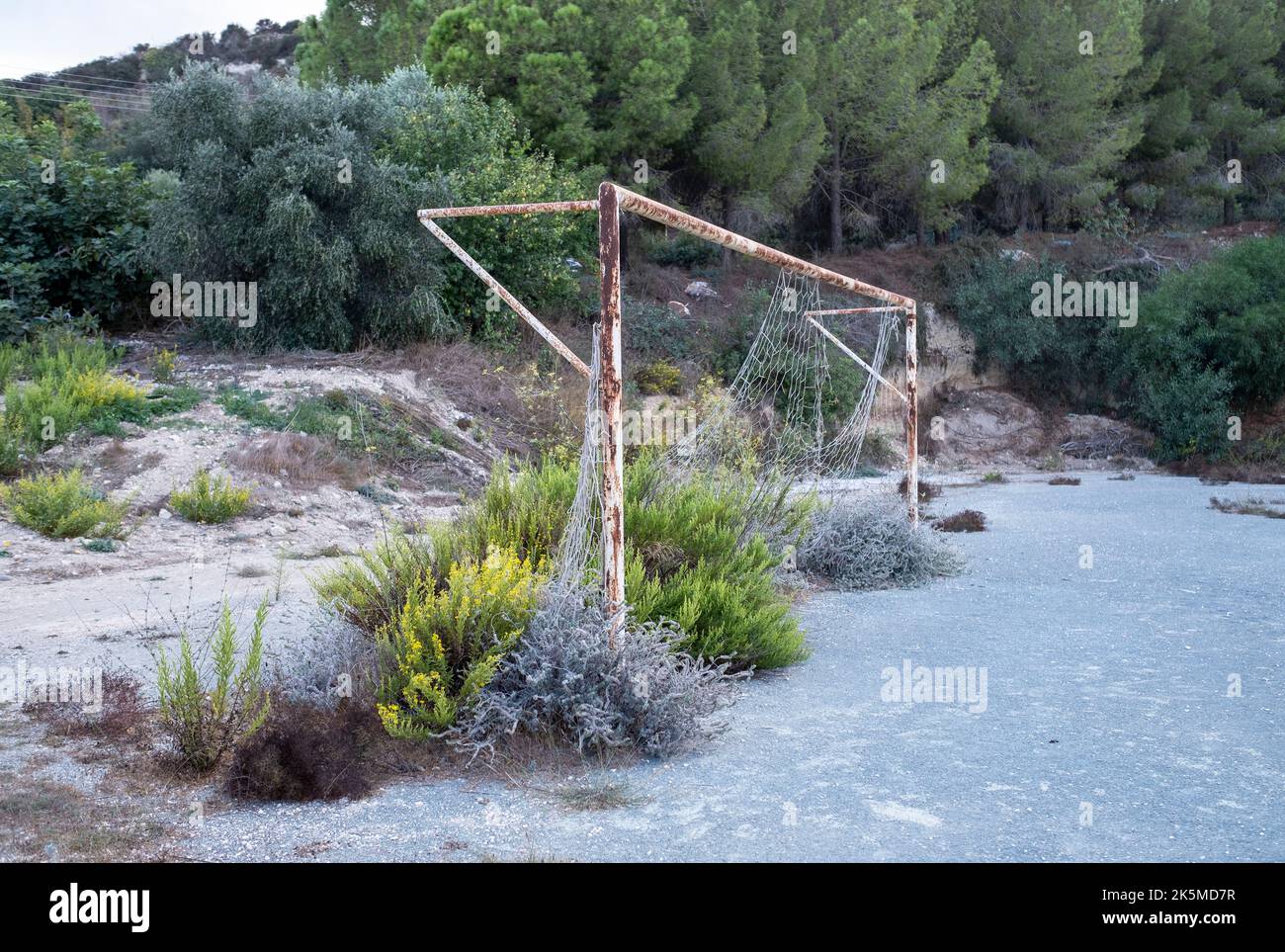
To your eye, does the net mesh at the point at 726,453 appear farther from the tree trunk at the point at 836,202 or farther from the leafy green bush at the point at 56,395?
the tree trunk at the point at 836,202

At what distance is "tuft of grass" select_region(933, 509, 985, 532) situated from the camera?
44.8ft

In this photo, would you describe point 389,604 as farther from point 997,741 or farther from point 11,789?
point 997,741

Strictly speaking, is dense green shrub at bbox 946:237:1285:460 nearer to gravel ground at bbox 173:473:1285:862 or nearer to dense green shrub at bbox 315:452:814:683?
gravel ground at bbox 173:473:1285:862

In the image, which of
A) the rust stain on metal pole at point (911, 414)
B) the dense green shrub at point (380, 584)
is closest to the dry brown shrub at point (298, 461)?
the rust stain on metal pole at point (911, 414)

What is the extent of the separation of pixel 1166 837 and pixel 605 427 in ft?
10.3

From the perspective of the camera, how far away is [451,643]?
5.18 m

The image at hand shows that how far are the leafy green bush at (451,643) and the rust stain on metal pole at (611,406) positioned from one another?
0.46m

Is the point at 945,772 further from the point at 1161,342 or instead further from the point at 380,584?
the point at 1161,342

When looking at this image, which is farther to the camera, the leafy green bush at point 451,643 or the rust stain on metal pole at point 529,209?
the rust stain on metal pole at point 529,209

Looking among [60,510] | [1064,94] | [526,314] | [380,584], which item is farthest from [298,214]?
[1064,94]

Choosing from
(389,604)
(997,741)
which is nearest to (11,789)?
(389,604)

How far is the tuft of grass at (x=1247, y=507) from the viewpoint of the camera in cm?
1532

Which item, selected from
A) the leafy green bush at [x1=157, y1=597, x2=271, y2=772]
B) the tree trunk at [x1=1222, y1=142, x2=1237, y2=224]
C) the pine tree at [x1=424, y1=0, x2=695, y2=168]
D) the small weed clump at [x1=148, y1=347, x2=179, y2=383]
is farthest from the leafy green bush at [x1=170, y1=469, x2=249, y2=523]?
the tree trunk at [x1=1222, y1=142, x2=1237, y2=224]

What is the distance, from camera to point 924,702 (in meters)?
5.98
